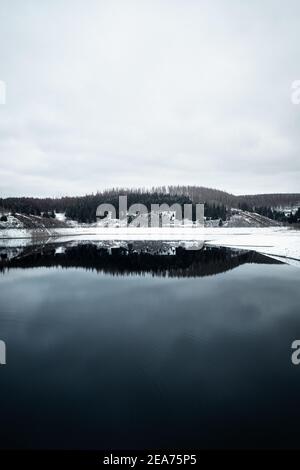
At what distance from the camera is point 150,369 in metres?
9.60

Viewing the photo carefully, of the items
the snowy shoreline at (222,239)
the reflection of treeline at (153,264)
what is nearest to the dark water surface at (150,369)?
the reflection of treeline at (153,264)

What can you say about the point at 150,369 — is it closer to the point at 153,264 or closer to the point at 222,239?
the point at 153,264

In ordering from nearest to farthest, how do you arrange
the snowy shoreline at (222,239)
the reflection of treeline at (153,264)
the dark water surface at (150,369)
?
the dark water surface at (150,369) → the reflection of treeline at (153,264) → the snowy shoreline at (222,239)

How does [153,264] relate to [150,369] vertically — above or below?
above

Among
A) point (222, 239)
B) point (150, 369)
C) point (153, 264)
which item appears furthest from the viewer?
point (222, 239)

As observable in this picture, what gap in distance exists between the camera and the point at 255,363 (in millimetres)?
9906

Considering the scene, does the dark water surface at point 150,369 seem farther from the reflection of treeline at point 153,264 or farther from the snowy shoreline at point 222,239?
the snowy shoreline at point 222,239

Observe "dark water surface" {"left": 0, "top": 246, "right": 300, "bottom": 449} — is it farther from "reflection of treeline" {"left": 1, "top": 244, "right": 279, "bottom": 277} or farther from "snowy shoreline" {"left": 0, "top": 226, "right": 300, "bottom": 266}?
"snowy shoreline" {"left": 0, "top": 226, "right": 300, "bottom": 266}

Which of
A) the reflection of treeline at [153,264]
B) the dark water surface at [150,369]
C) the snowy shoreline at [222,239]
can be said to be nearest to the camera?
the dark water surface at [150,369]

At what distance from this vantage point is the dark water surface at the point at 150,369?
6910 mm

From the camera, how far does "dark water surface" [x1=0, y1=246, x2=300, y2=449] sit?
691 centimetres

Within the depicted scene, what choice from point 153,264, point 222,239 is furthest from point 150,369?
point 222,239

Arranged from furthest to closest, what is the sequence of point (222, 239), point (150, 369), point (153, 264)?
point (222, 239)
point (153, 264)
point (150, 369)

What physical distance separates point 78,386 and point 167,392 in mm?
2603
